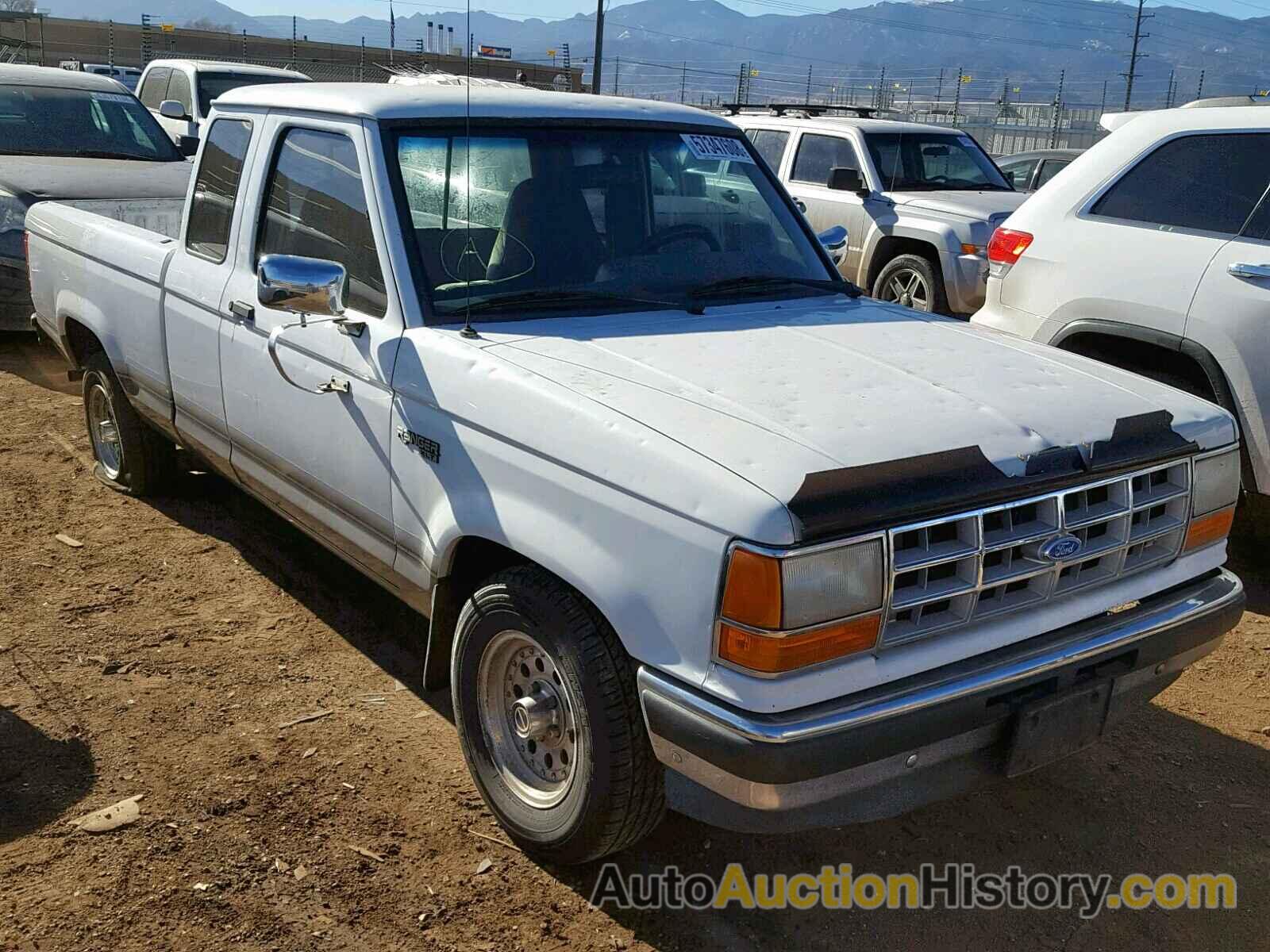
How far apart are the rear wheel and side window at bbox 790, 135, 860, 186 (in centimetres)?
684

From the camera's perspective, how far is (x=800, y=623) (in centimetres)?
240

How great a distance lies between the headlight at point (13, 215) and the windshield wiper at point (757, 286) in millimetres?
5991

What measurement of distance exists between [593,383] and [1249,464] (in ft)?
11.1

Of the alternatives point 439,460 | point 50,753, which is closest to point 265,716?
point 50,753

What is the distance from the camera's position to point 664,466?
254cm

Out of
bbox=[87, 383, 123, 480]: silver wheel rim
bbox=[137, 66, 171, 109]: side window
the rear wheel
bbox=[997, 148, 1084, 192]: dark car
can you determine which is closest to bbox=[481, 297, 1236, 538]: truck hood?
the rear wheel

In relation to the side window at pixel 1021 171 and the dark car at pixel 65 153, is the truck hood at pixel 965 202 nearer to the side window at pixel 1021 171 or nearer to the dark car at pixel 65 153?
the side window at pixel 1021 171

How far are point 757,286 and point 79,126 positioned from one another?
7.54 meters

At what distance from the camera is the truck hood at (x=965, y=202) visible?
962 centimetres

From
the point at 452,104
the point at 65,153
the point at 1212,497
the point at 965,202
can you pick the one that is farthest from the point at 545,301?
the point at 965,202

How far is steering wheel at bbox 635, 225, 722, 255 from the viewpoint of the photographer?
12.6ft

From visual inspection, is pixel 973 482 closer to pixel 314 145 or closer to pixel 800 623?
pixel 800 623

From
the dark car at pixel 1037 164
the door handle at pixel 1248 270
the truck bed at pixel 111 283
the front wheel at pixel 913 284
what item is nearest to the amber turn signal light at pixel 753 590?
the truck bed at pixel 111 283

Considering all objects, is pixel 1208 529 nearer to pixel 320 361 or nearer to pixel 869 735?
pixel 869 735
